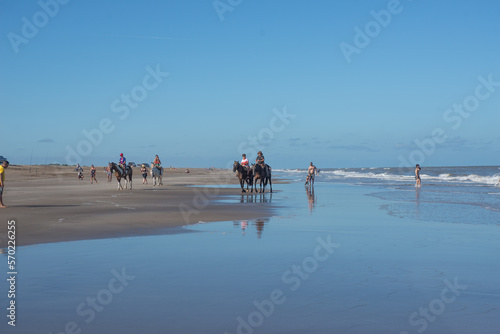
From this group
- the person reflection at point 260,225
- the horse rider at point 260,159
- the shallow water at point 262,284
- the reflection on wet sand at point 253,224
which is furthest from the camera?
the horse rider at point 260,159

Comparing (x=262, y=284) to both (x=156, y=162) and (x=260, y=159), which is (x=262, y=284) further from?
(x=156, y=162)

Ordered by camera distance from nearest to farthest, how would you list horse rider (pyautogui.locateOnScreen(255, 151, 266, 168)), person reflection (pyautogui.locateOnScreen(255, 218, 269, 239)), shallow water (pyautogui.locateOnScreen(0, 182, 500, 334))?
shallow water (pyautogui.locateOnScreen(0, 182, 500, 334)) < person reflection (pyautogui.locateOnScreen(255, 218, 269, 239)) < horse rider (pyautogui.locateOnScreen(255, 151, 266, 168))

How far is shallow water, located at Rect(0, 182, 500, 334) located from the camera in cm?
491

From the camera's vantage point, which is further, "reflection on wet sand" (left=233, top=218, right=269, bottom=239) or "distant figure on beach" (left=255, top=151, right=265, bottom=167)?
"distant figure on beach" (left=255, top=151, right=265, bottom=167)

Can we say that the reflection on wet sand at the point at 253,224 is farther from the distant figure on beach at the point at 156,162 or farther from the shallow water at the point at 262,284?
the distant figure on beach at the point at 156,162

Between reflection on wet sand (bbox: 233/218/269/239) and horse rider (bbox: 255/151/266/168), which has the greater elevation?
horse rider (bbox: 255/151/266/168)

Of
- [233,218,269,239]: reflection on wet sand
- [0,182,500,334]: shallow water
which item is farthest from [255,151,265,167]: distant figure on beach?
[0,182,500,334]: shallow water

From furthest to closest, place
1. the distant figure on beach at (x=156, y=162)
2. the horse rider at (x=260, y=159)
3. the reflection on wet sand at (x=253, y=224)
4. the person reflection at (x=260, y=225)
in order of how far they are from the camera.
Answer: the distant figure on beach at (x=156, y=162) < the horse rider at (x=260, y=159) < the reflection on wet sand at (x=253, y=224) < the person reflection at (x=260, y=225)

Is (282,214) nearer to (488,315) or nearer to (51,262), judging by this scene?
(51,262)

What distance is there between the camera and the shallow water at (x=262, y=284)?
4.91 m

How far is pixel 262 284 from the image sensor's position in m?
6.43

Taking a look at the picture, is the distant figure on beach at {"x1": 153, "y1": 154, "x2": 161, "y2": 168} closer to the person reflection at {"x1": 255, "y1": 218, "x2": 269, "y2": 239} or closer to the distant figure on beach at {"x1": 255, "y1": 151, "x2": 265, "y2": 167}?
the distant figure on beach at {"x1": 255, "y1": 151, "x2": 265, "y2": 167}

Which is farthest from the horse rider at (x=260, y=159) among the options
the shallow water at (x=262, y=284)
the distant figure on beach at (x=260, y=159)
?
the shallow water at (x=262, y=284)

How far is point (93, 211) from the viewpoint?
1655cm
